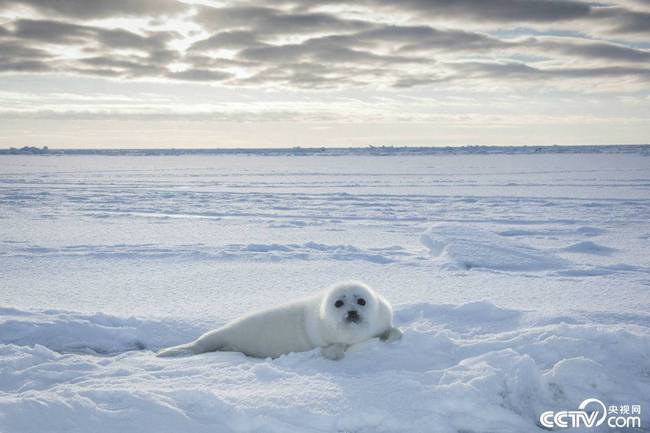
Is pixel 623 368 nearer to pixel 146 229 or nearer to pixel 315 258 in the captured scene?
pixel 315 258

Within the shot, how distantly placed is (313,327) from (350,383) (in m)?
0.55

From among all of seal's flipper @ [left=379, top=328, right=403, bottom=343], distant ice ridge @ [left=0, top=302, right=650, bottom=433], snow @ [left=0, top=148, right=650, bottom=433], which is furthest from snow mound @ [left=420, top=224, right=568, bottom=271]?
seal's flipper @ [left=379, top=328, right=403, bottom=343]

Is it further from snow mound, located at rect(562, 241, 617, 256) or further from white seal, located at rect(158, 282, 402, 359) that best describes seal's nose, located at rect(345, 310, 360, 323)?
snow mound, located at rect(562, 241, 617, 256)

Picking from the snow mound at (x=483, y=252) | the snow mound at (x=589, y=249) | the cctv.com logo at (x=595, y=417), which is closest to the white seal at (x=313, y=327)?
the cctv.com logo at (x=595, y=417)

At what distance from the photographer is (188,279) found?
515 centimetres

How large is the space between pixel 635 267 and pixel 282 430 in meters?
4.41

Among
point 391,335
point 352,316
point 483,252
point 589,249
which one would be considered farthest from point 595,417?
point 589,249

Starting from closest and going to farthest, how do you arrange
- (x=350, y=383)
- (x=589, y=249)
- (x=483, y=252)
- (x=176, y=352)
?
(x=350, y=383) < (x=176, y=352) < (x=483, y=252) < (x=589, y=249)

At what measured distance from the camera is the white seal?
9.52 feet

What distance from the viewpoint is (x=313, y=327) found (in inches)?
122

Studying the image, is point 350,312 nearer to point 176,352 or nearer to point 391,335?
point 391,335

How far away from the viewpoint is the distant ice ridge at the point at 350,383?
230 cm

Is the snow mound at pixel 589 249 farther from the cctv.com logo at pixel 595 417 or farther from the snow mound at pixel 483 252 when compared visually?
the cctv.com logo at pixel 595 417

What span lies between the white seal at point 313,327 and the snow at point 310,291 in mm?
108
